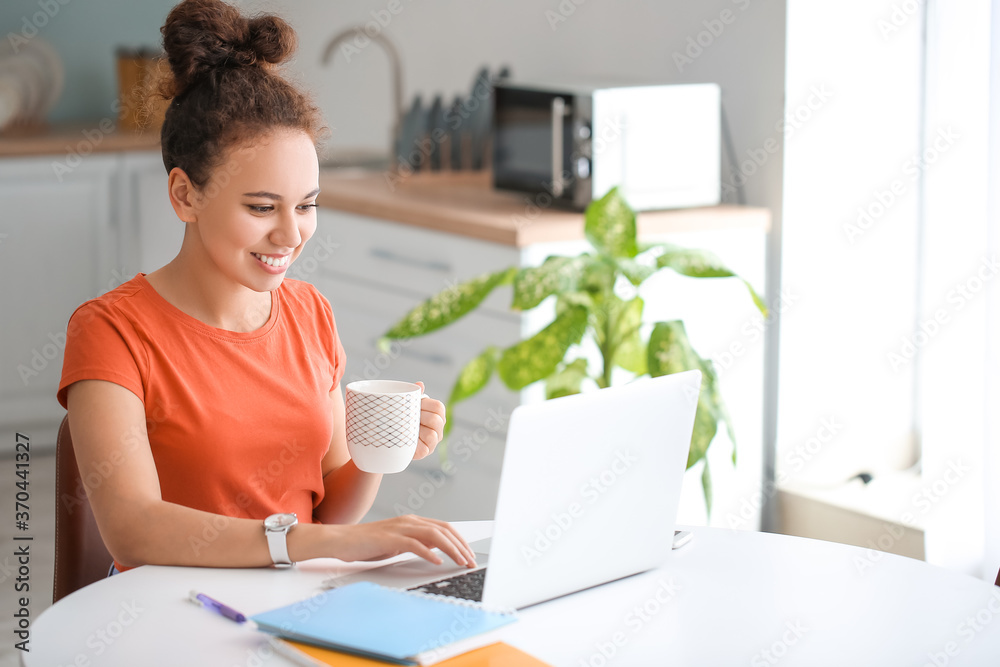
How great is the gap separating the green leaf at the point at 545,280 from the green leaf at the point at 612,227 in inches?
3.3

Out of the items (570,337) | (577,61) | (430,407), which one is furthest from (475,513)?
(430,407)

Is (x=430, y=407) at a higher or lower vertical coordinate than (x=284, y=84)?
lower

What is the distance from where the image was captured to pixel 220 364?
1.42 meters

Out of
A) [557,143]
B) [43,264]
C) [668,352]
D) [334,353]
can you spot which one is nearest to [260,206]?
[334,353]

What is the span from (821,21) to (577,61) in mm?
754

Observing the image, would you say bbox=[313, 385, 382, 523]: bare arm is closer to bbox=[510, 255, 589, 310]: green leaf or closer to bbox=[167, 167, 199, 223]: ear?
bbox=[167, 167, 199, 223]: ear

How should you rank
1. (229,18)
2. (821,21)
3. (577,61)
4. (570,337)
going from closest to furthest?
(229,18) < (570,337) < (821,21) < (577,61)

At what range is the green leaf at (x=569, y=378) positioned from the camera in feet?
7.60

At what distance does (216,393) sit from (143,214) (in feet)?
8.78

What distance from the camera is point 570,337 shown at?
2.23 metres

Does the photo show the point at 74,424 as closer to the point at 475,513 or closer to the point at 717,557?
the point at 717,557

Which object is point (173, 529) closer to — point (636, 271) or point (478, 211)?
point (636, 271)

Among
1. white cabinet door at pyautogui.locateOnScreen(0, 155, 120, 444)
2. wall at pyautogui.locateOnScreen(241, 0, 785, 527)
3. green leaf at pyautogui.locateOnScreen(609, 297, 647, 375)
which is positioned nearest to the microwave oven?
wall at pyautogui.locateOnScreen(241, 0, 785, 527)

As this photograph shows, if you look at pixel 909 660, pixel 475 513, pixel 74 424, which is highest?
pixel 74 424
